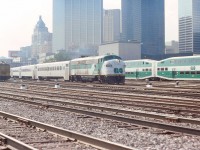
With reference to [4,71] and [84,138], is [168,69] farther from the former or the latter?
[84,138]

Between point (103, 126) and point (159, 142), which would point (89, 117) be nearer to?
point (103, 126)

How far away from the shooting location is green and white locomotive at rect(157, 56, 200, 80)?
136 feet

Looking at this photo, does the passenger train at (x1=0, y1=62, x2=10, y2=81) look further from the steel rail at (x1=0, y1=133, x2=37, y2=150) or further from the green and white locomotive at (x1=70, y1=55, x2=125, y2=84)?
the steel rail at (x1=0, y1=133, x2=37, y2=150)

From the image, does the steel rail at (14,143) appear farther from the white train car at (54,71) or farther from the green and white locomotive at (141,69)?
the green and white locomotive at (141,69)

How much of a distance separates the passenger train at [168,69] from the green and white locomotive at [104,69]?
30.2 feet

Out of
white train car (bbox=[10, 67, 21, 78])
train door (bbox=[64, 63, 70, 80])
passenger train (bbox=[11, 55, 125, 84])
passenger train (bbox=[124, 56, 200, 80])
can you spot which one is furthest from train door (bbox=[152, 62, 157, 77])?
white train car (bbox=[10, 67, 21, 78])

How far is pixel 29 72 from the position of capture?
221ft

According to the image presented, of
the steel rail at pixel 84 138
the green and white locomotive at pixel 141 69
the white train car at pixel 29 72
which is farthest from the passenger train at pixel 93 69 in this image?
the steel rail at pixel 84 138

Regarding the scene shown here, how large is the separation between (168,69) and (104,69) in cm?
1348

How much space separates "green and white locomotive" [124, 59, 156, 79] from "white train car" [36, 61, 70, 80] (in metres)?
11.1

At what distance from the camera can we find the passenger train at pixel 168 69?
4182 cm

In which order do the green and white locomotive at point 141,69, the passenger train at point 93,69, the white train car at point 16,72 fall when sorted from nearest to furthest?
the passenger train at point 93,69, the green and white locomotive at point 141,69, the white train car at point 16,72

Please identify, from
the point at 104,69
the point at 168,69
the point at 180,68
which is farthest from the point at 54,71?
the point at 180,68

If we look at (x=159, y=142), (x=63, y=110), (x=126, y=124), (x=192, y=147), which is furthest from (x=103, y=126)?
(x=63, y=110)
